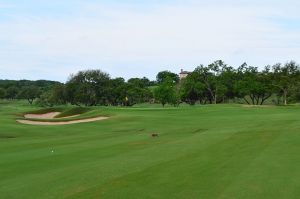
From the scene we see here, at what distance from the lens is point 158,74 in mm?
188125

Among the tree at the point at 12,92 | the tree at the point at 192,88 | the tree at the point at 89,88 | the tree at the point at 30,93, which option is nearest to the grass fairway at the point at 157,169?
the tree at the point at 192,88

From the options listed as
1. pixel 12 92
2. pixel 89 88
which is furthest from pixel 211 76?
pixel 12 92

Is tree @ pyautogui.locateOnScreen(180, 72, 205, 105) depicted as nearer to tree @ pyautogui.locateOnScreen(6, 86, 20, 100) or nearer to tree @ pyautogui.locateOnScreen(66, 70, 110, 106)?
tree @ pyautogui.locateOnScreen(66, 70, 110, 106)

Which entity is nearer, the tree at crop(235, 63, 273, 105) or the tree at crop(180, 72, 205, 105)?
the tree at crop(235, 63, 273, 105)

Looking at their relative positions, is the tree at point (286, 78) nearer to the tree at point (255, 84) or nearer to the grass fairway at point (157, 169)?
the tree at point (255, 84)

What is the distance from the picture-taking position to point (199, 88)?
4188 inches

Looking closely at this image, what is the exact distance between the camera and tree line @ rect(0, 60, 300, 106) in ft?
319

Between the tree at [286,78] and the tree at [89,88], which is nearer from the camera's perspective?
the tree at [286,78]

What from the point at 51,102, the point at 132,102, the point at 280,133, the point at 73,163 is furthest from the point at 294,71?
the point at 73,163

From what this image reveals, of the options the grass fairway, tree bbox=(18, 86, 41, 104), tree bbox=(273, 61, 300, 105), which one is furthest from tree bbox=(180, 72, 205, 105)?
the grass fairway

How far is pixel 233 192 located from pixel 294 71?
92359 mm

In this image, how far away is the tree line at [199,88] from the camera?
319 feet

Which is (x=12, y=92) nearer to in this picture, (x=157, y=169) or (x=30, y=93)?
(x=30, y=93)

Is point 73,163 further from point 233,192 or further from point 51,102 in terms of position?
point 51,102
